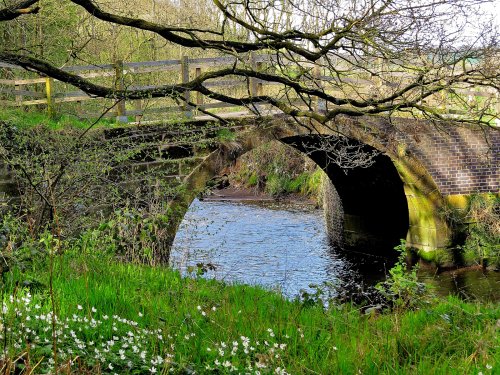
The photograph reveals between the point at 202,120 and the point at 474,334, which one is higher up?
the point at 202,120

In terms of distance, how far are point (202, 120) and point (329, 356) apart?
287 inches

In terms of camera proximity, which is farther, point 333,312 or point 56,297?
point 333,312

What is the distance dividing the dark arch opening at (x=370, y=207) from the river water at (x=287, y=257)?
44cm

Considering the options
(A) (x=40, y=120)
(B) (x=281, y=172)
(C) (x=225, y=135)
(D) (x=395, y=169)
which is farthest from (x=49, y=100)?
(B) (x=281, y=172)

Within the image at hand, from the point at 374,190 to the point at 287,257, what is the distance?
3042mm

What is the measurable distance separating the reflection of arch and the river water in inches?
21.4

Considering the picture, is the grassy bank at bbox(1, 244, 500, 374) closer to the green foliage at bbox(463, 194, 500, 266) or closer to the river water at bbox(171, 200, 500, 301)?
the river water at bbox(171, 200, 500, 301)

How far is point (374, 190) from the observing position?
16.6 m

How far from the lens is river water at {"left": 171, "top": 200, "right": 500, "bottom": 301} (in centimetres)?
1223

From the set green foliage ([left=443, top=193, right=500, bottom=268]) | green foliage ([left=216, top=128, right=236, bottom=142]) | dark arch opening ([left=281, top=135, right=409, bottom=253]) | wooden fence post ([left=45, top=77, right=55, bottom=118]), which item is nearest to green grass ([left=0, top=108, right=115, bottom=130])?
wooden fence post ([left=45, top=77, right=55, bottom=118])

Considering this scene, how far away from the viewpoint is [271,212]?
2067 centimetres

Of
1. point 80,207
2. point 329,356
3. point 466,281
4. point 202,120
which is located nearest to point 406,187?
point 466,281

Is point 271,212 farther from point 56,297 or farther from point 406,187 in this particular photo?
point 56,297

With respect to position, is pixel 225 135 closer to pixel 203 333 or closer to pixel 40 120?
pixel 40 120
